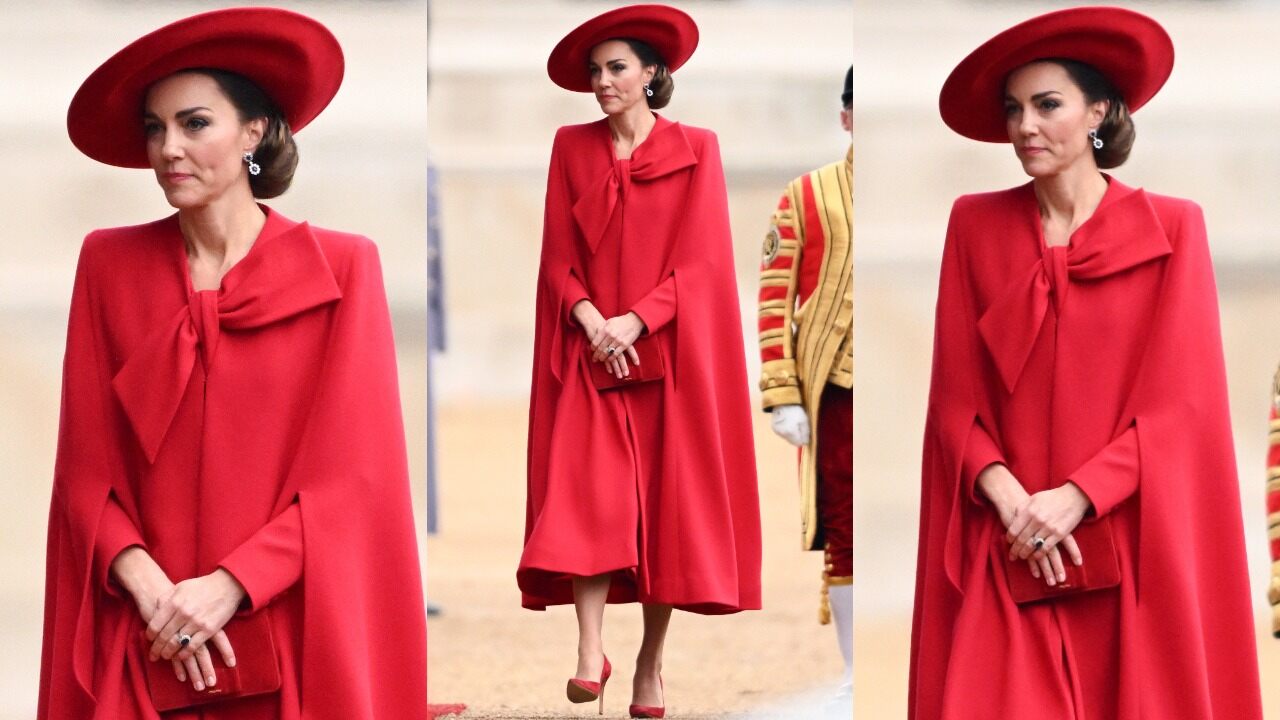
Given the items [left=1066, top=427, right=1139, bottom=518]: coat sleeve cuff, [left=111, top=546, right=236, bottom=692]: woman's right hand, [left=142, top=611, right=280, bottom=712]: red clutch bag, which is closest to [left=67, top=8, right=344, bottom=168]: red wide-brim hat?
[left=111, top=546, right=236, bottom=692]: woman's right hand

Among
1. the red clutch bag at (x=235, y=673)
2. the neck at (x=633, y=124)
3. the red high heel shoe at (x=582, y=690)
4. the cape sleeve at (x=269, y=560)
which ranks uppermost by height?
the neck at (x=633, y=124)

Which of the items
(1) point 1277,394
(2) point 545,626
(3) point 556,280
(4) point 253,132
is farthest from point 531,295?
(4) point 253,132

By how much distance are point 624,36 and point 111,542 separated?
8.65 ft

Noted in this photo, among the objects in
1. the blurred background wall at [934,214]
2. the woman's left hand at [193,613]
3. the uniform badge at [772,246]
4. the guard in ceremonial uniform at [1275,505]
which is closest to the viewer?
the woman's left hand at [193,613]

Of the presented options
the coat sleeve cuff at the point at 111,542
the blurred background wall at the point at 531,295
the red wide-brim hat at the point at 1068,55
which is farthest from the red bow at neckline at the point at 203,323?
the blurred background wall at the point at 531,295

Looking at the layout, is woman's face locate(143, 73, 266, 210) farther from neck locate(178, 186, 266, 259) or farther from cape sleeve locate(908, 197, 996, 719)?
cape sleeve locate(908, 197, 996, 719)

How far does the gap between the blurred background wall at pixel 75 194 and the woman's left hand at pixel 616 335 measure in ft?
4.69

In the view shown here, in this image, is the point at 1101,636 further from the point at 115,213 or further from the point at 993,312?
the point at 115,213

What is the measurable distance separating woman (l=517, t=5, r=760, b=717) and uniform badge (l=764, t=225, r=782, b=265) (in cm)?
76

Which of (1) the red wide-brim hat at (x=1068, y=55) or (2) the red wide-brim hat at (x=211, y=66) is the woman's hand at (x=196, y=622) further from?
(1) the red wide-brim hat at (x=1068, y=55)

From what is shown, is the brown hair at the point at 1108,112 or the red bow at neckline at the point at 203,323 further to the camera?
the brown hair at the point at 1108,112

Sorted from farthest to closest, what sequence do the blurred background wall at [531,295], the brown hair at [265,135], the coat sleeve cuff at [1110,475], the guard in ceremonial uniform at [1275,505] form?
the blurred background wall at [531,295] → the guard in ceremonial uniform at [1275,505] → the coat sleeve cuff at [1110,475] → the brown hair at [265,135]

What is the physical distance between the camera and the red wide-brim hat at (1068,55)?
18.1 ft

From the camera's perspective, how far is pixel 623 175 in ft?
23.2
